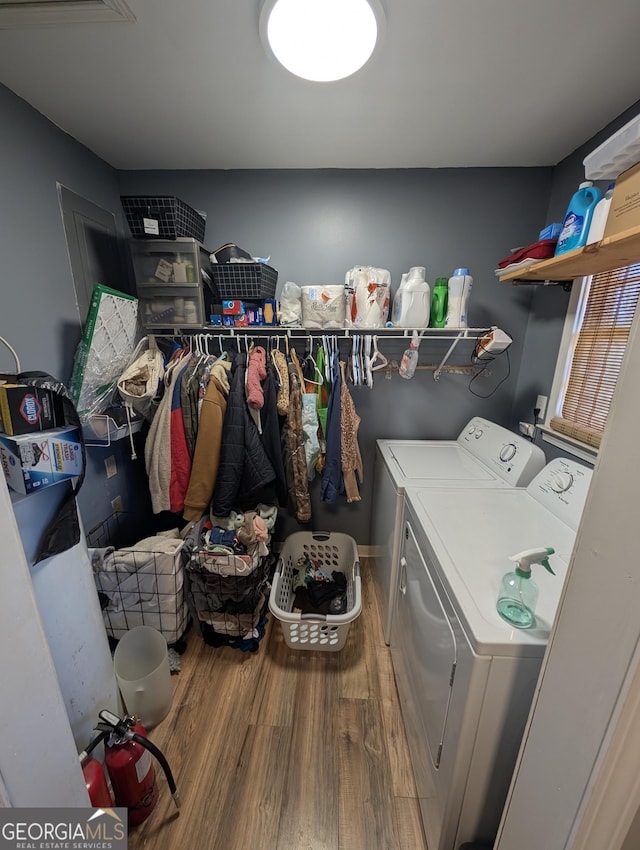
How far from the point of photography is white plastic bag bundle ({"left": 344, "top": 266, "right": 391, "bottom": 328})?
1.64 m

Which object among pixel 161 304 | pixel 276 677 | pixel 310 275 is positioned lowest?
pixel 276 677

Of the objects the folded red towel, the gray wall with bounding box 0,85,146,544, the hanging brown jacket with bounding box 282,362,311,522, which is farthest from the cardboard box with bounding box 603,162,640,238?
the gray wall with bounding box 0,85,146,544

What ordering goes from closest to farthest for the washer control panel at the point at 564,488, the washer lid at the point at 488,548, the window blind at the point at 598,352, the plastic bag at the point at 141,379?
the washer lid at the point at 488,548, the washer control panel at the point at 564,488, the window blind at the point at 598,352, the plastic bag at the point at 141,379

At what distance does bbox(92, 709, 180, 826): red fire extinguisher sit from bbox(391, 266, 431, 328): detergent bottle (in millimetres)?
1965

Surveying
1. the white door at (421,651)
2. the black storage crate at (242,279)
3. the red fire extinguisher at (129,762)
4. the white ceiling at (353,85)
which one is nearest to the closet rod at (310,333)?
the black storage crate at (242,279)

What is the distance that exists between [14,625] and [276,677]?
129 cm

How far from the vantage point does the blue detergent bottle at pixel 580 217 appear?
1.06 metres

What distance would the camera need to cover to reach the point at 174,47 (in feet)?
3.41

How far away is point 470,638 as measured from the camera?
725mm

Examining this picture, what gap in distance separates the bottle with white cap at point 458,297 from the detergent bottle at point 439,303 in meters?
0.02

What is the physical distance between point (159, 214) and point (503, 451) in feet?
6.99

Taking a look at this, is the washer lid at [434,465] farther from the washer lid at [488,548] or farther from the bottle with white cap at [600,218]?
the bottle with white cap at [600,218]

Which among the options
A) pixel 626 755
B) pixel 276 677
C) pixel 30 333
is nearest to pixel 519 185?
pixel 626 755

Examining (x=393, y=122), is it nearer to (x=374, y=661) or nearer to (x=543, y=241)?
(x=543, y=241)
